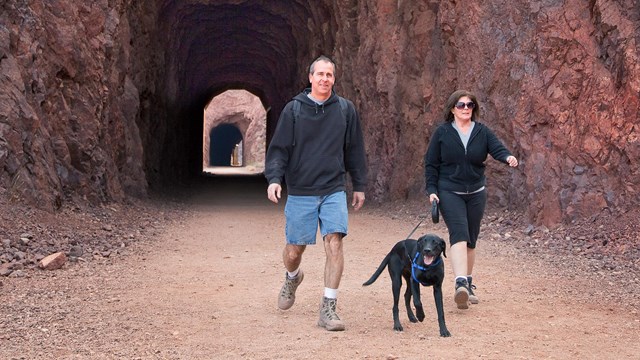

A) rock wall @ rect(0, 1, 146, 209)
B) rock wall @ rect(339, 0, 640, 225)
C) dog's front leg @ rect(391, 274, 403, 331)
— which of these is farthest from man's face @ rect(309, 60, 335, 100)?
rock wall @ rect(0, 1, 146, 209)

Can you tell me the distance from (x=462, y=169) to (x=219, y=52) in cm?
2583

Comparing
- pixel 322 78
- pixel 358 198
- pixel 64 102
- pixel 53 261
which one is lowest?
pixel 53 261

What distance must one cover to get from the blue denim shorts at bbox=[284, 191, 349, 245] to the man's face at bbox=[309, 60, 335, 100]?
0.74 meters

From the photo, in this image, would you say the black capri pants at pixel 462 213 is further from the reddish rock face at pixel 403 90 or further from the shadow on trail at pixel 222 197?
the shadow on trail at pixel 222 197

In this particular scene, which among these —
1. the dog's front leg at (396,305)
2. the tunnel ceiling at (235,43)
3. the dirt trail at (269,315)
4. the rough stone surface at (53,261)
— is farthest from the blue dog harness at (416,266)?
the tunnel ceiling at (235,43)

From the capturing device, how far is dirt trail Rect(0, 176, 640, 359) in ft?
14.5

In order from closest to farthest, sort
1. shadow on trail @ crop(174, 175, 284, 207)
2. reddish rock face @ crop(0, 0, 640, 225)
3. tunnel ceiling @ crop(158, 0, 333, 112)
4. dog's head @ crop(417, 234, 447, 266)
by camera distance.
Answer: dog's head @ crop(417, 234, 447, 266) → reddish rock face @ crop(0, 0, 640, 225) → shadow on trail @ crop(174, 175, 284, 207) → tunnel ceiling @ crop(158, 0, 333, 112)

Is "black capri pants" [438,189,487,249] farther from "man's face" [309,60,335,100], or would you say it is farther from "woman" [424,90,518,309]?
"man's face" [309,60,335,100]

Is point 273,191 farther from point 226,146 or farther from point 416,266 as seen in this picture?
point 226,146

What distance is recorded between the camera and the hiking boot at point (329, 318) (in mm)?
4887

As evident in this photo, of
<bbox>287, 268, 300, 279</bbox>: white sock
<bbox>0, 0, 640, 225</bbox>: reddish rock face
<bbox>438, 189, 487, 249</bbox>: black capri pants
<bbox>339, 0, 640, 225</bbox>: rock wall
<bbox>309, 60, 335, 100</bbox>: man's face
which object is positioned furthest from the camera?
<bbox>0, 0, 640, 225</bbox>: reddish rock face

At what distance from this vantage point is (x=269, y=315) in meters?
5.46

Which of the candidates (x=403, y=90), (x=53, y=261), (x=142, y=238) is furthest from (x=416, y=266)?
(x=403, y=90)

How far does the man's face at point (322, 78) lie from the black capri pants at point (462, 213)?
133 centimetres
